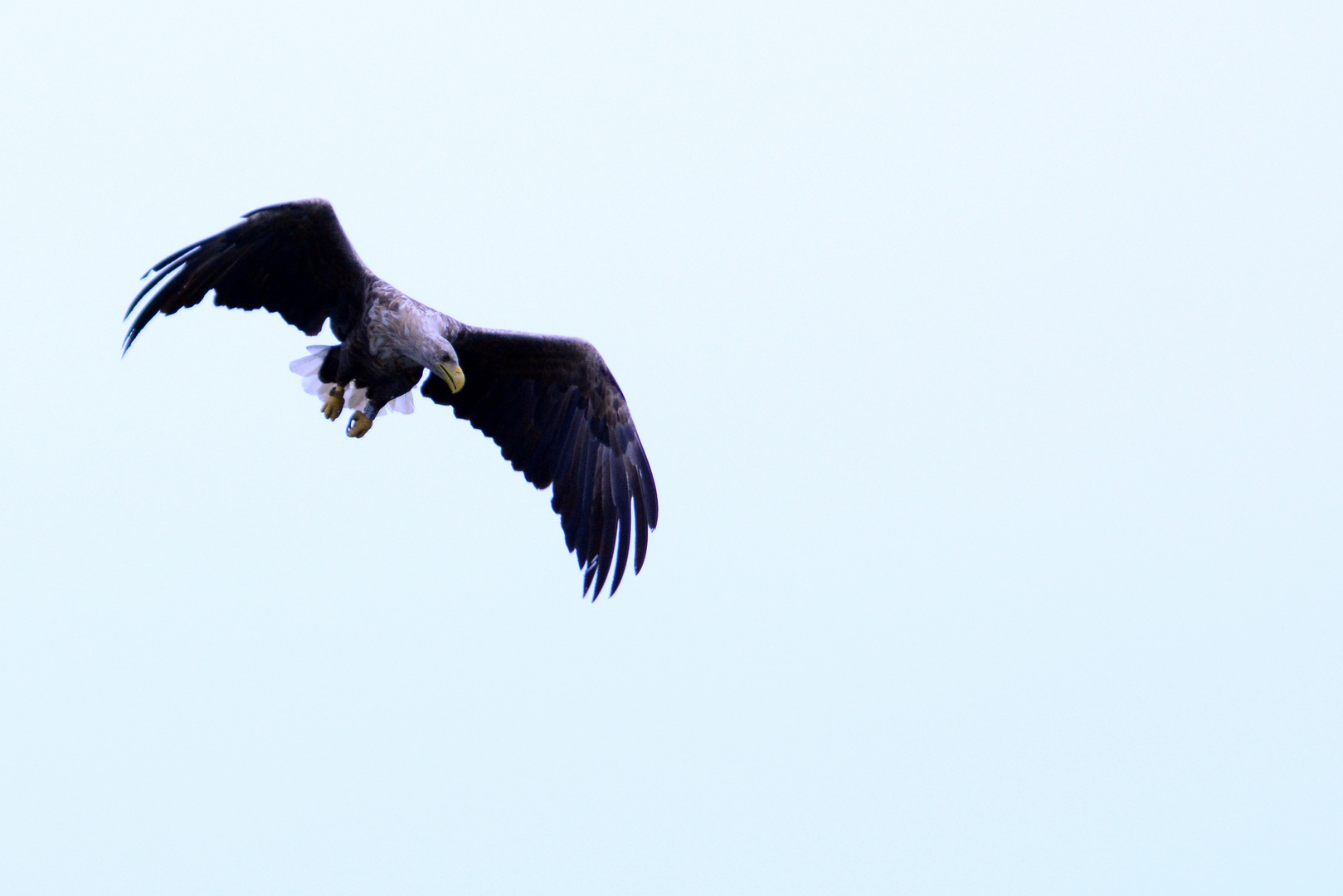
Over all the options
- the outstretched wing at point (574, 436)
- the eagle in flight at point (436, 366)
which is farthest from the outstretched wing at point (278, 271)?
the outstretched wing at point (574, 436)

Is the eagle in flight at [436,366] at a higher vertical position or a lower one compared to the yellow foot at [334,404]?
higher

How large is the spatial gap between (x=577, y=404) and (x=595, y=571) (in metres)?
0.98

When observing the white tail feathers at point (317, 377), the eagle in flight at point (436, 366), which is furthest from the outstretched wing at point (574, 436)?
the white tail feathers at point (317, 377)

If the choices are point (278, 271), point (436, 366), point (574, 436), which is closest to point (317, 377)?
point (278, 271)

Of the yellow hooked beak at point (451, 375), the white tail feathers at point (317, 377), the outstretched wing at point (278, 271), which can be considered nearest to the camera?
the outstretched wing at point (278, 271)

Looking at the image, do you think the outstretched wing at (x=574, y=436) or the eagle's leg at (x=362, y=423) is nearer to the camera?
the eagle's leg at (x=362, y=423)

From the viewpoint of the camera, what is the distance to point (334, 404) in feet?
27.2

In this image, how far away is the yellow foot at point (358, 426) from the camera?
8.29 m

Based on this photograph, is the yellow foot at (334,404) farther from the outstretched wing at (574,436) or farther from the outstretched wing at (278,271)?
the outstretched wing at (574,436)

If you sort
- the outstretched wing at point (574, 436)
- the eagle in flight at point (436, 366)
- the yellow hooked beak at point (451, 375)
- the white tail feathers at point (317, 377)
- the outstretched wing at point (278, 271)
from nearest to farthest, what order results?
the outstretched wing at point (278, 271) < the eagle in flight at point (436, 366) < the yellow hooked beak at point (451, 375) < the white tail feathers at point (317, 377) < the outstretched wing at point (574, 436)

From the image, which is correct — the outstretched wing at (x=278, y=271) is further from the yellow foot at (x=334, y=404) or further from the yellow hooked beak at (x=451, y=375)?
the yellow hooked beak at (x=451, y=375)

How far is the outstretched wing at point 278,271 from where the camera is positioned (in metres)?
7.41

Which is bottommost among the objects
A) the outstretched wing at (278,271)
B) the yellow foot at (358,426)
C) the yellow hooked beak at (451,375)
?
the yellow foot at (358,426)

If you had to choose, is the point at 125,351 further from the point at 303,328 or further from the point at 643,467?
the point at 643,467
